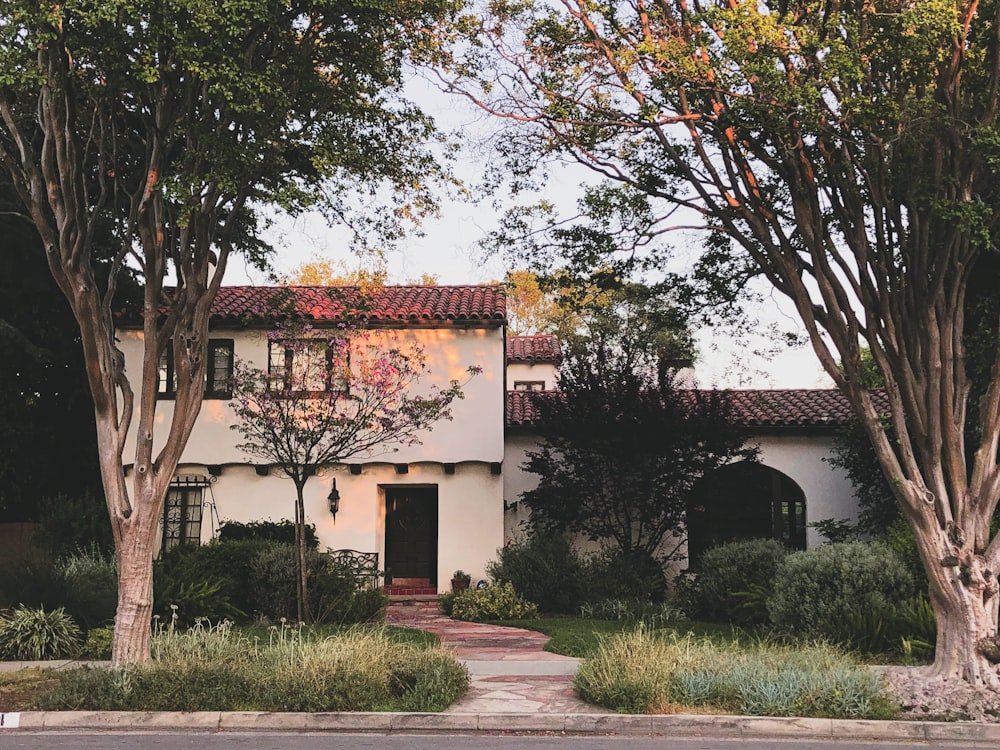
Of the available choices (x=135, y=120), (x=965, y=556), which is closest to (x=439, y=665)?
(x=965, y=556)

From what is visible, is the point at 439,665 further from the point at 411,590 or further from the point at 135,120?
the point at 411,590

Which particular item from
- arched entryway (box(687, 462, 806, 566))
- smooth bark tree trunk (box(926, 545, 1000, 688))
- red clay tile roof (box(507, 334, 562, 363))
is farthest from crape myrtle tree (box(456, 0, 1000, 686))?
red clay tile roof (box(507, 334, 562, 363))

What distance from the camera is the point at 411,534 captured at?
21141 millimetres

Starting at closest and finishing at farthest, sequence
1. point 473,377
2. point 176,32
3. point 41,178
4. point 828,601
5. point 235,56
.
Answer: point 176,32 → point 235,56 → point 41,178 → point 828,601 → point 473,377

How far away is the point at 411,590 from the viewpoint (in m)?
20.6

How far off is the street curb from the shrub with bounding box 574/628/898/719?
0.82 feet

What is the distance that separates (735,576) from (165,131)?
1107 cm

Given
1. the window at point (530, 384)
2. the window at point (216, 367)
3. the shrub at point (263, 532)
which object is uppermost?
the window at point (530, 384)

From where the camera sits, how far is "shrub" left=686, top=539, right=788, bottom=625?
15.5 m

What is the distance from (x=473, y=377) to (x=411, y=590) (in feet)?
16.0

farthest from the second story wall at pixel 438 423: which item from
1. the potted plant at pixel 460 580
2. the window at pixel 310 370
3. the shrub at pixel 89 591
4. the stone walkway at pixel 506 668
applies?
the shrub at pixel 89 591

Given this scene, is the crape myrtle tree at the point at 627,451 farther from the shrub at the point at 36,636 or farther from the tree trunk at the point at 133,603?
the tree trunk at the point at 133,603

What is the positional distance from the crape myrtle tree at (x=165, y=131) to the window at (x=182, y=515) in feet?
31.5

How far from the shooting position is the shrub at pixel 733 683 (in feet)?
28.2
